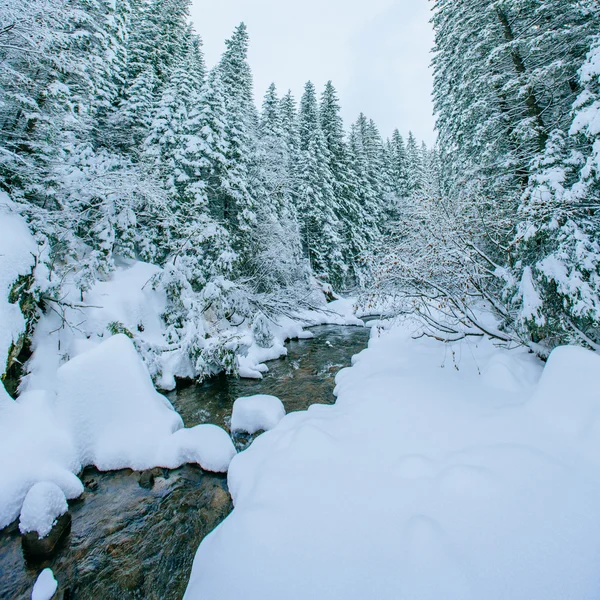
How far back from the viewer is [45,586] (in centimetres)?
312

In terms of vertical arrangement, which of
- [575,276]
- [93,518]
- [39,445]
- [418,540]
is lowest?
[93,518]

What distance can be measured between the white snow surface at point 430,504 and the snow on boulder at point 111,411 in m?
1.94

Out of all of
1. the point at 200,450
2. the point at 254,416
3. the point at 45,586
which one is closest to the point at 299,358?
the point at 254,416

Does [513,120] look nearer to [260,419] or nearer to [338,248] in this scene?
[260,419]

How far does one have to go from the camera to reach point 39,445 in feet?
14.7

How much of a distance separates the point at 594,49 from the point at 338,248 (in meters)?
18.6

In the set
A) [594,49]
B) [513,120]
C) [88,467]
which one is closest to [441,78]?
[513,120]

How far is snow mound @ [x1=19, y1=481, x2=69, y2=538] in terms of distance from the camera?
351 centimetres

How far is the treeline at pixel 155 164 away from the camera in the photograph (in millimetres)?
8500

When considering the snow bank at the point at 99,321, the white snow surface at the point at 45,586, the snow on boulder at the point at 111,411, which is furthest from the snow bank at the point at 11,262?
the white snow surface at the point at 45,586

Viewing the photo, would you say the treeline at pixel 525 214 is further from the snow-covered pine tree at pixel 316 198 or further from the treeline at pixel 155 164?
the snow-covered pine tree at pixel 316 198

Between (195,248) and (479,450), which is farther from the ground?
(195,248)

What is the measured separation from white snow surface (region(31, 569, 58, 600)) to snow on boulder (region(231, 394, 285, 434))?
3.13 m

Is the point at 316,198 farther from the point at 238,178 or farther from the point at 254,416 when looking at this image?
the point at 254,416
